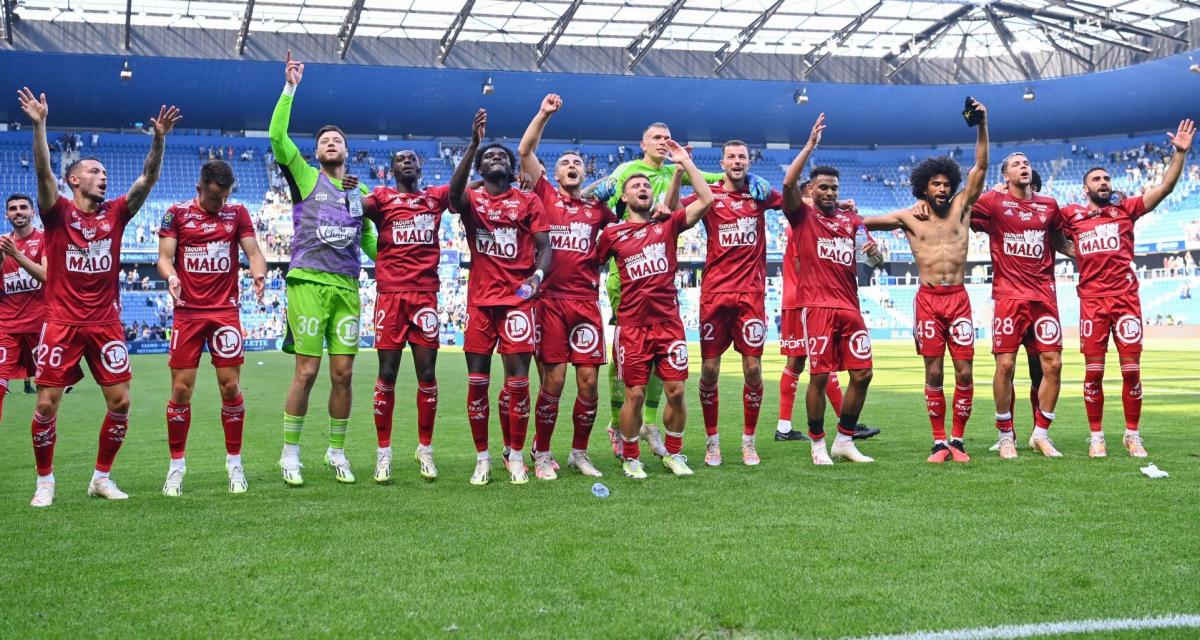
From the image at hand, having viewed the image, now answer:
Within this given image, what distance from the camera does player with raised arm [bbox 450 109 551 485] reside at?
24.6ft

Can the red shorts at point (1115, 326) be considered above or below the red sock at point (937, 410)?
above

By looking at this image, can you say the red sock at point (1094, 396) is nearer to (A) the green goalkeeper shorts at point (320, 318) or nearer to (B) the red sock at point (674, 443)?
(B) the red sock at point (674, 443)

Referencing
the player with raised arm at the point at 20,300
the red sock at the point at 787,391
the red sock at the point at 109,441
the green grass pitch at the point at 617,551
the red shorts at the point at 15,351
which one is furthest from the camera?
the red sock at the point at 787,391

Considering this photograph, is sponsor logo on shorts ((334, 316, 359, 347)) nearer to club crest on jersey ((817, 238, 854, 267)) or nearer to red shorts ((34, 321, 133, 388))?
red shorts ((34, 321, 133, 388))

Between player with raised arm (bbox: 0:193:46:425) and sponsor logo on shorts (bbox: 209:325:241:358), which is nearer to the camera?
sponsor logo on shorts (bbox: 209:325:241:358)

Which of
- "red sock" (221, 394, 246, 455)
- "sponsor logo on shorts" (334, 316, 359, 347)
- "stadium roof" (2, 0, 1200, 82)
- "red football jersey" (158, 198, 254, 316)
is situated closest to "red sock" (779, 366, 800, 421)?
"sponsor logo on shorts" (334, 316, 359, 347)

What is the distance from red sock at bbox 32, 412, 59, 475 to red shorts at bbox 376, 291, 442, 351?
2264mm

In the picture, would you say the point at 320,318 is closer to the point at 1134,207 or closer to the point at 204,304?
the point at 204,304

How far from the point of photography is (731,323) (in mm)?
8531

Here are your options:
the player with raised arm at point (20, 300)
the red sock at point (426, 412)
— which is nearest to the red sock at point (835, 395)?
the red sock at point (426, 412)

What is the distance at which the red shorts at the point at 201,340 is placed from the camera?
23.9ft

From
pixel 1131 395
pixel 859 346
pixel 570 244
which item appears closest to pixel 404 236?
pixel 570 244

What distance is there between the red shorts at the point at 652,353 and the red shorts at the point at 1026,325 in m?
2.81

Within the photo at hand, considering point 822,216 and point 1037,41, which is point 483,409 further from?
point 1037,41
